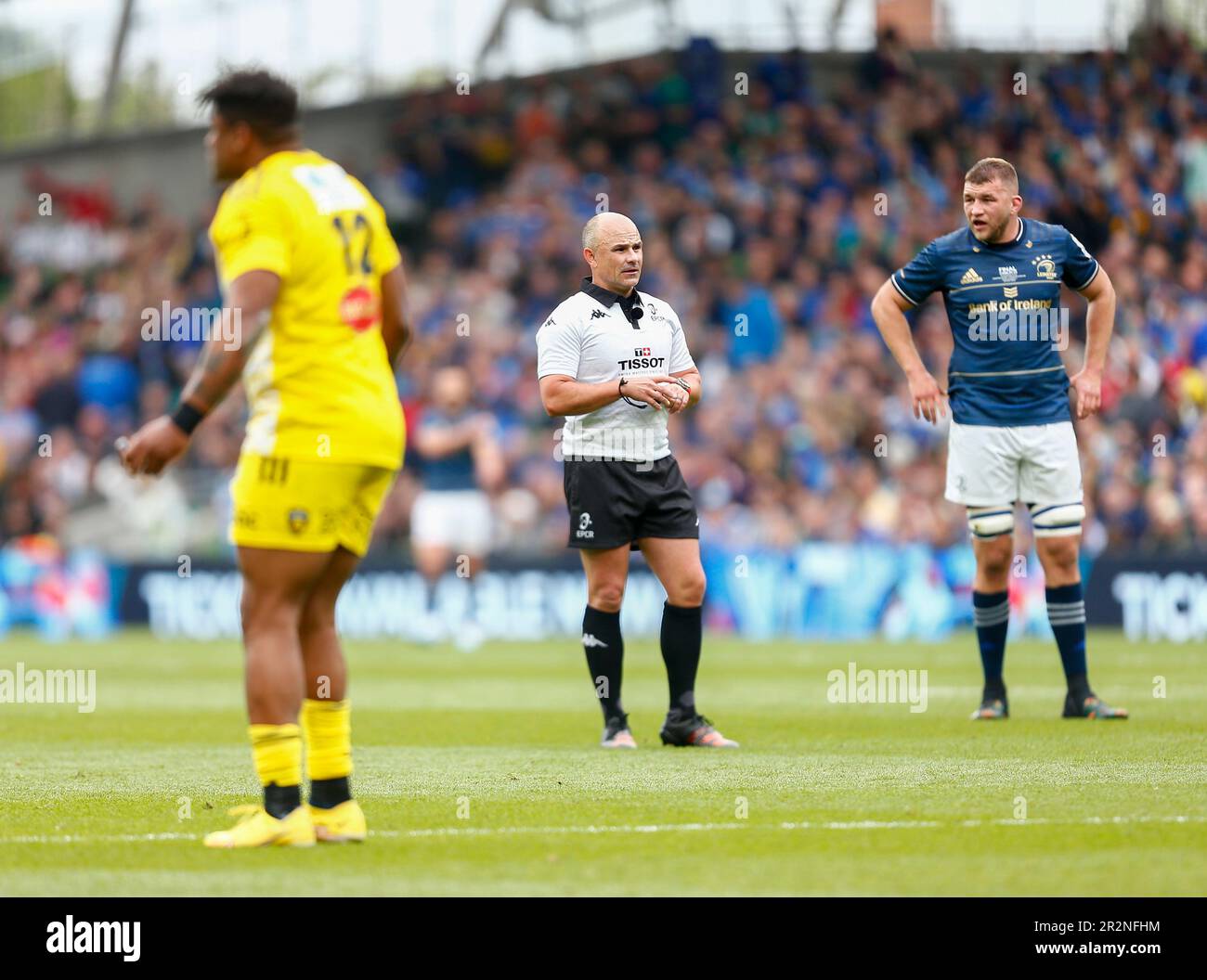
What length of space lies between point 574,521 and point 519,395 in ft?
48.4

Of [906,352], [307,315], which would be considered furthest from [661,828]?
[906,352]

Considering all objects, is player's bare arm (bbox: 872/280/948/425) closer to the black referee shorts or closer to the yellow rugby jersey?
the black referee shorts

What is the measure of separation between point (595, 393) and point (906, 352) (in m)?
2.13

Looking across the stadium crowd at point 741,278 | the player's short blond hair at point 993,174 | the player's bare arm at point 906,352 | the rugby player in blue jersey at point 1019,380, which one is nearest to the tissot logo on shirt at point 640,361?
the player's bare arm at point 906,352

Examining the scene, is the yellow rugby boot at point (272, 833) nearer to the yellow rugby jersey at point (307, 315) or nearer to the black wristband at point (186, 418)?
the yellow rugby jersey at point (307, 315)

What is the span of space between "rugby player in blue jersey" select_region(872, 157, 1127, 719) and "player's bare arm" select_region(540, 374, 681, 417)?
1.89 m

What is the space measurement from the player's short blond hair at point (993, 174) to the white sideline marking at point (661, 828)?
14.9ft

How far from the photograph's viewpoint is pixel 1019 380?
10914mm

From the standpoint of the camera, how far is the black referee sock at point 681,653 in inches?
392

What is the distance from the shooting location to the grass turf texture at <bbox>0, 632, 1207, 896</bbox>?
595cm

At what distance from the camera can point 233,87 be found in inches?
259
